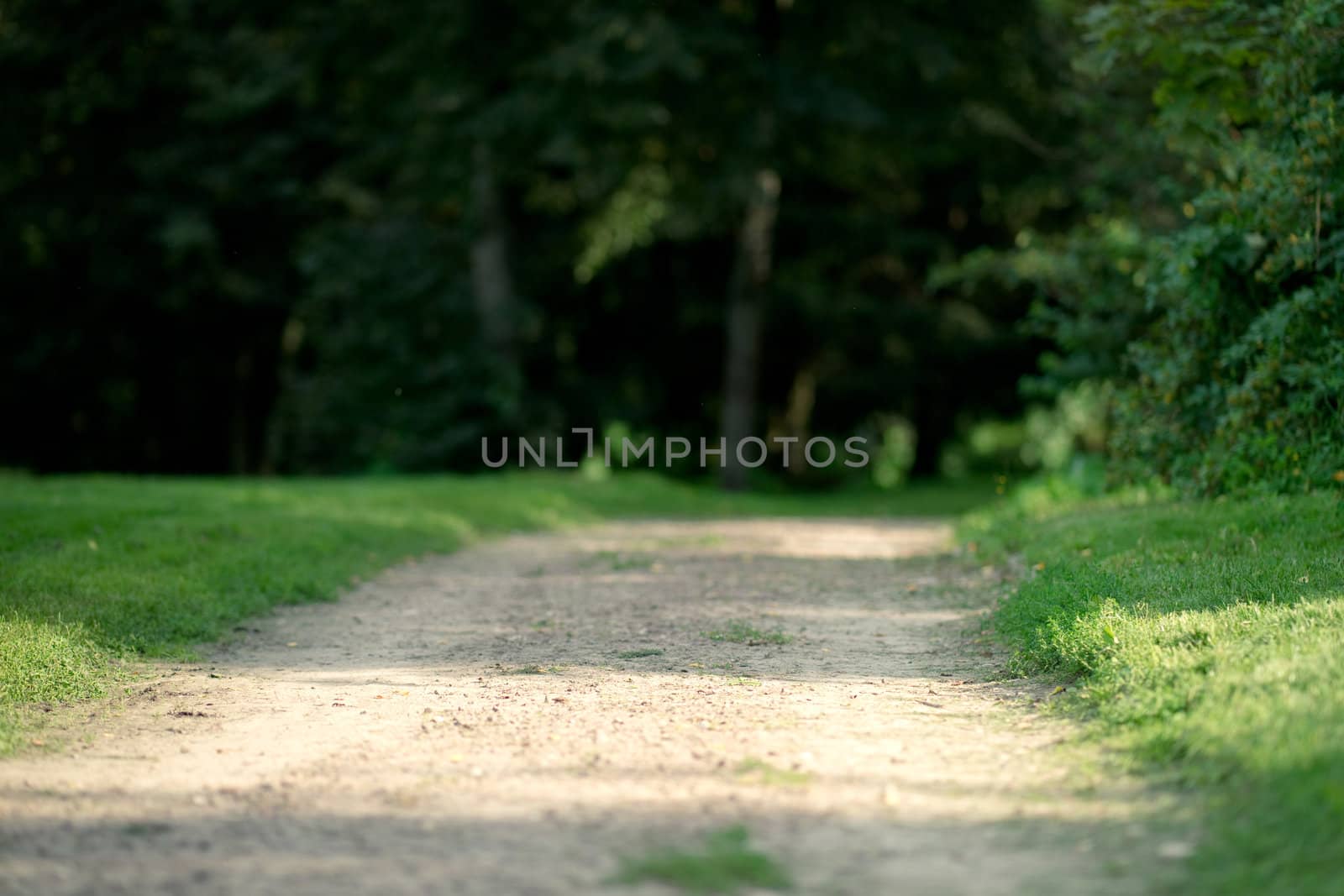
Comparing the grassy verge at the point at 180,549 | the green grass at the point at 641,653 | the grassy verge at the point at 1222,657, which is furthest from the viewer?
the green grass at the point at 641,653

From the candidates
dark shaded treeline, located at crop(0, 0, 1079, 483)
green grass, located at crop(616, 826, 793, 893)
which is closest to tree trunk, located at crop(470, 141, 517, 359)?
dark shaded treeline, located at crop(0, 0, 1079, 483)

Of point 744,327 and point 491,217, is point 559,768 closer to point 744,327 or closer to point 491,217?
point 744,327

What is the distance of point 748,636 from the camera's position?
8.06m

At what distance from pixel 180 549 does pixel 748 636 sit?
15.5 ft

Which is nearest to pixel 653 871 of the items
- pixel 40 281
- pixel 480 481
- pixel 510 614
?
pixel 510 614

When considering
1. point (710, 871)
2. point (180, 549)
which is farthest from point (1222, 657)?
point (180, 549)

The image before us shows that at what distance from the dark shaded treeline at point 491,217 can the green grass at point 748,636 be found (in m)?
12.5

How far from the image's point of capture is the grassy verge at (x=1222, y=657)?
4.09 meters

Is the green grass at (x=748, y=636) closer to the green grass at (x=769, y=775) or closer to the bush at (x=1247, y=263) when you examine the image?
the green grass at (x=769, y=775)

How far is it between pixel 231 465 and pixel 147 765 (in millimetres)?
28926

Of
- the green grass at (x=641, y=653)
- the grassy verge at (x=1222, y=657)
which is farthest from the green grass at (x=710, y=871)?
the green grass at (x=641, y=653)

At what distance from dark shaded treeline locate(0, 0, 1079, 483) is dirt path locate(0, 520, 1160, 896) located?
13.5 m

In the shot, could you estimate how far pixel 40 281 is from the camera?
29.9m

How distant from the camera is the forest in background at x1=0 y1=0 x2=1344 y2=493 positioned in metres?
21.3
